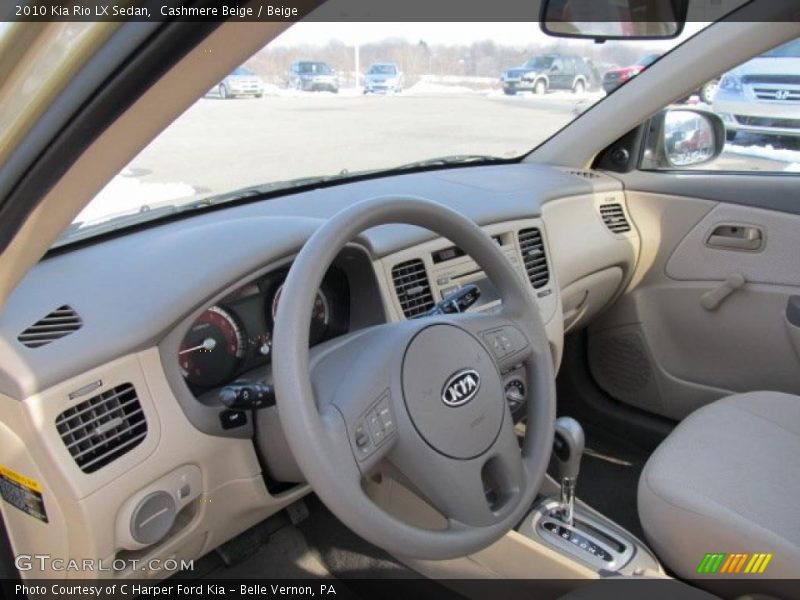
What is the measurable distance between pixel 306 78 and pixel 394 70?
0.61 m

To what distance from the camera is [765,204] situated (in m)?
2.69

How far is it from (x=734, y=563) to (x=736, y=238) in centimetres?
150

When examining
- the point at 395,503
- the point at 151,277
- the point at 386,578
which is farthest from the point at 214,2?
the point at 386,578

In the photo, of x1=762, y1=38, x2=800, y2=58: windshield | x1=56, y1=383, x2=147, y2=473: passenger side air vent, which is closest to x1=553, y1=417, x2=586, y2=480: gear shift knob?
x1=56, y1=383, x2=147, y2=473: passenger side air vent

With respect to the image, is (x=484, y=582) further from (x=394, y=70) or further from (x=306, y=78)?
(x=394, y=70)

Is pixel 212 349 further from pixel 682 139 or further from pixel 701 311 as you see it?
pixel 682 139

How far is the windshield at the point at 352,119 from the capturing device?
75.2 inches

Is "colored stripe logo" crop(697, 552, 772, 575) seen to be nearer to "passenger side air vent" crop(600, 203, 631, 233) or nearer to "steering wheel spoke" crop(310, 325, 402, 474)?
"steering wheel spoke" crop(310, 325, 402, 474)

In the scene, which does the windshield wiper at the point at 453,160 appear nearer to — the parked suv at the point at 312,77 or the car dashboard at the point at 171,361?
the parked suv at the point at 312,77

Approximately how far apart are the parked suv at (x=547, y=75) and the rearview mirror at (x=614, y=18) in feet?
3.31

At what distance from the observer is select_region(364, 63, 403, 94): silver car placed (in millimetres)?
2875

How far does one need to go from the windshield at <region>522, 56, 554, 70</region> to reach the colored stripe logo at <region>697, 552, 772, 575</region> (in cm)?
313

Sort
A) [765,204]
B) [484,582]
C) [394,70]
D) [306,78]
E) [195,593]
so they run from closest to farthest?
[484,582] < [195,593] < [306,78] < [765,204] < [394,70]

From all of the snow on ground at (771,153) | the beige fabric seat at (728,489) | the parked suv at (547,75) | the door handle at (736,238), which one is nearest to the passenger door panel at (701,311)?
the door handle at (736,238)
